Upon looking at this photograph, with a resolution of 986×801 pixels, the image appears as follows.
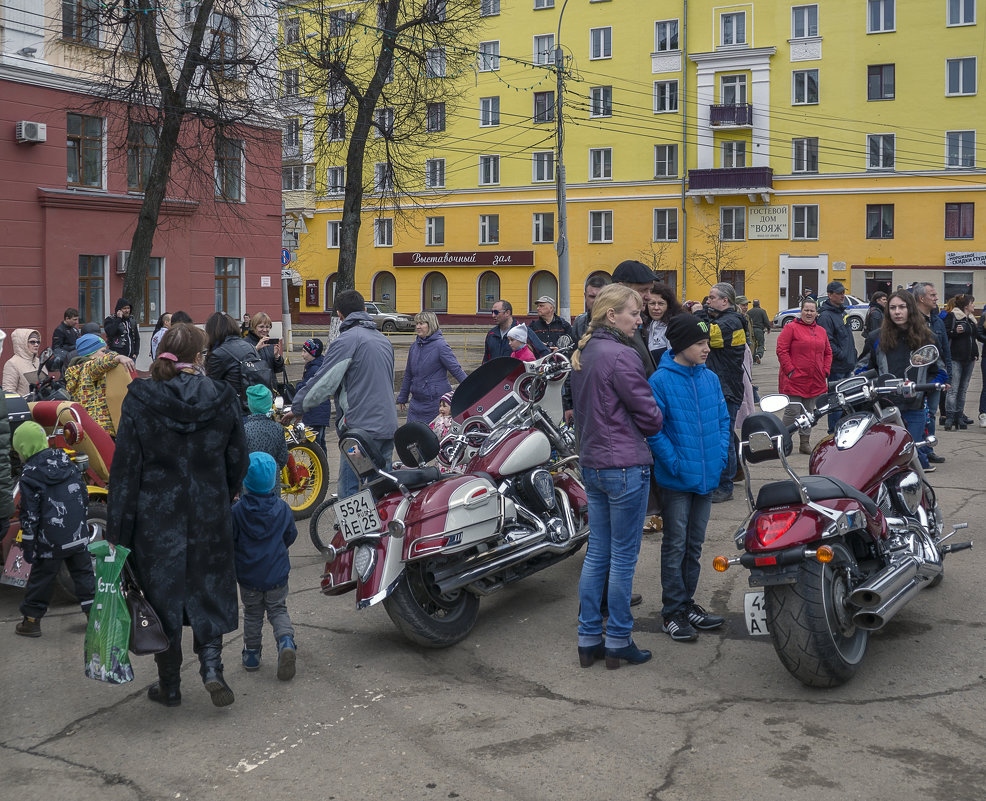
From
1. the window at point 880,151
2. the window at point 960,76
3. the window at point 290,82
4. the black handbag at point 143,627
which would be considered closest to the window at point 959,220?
the window at point 880,151

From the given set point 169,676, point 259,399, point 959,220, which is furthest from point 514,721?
point 959,220

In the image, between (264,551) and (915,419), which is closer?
(264,551)

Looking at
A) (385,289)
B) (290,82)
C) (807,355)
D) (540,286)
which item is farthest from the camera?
(385,289)

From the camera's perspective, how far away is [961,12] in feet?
149

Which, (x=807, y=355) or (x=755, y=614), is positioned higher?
(x=807, y=355)

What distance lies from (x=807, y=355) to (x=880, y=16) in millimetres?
41340

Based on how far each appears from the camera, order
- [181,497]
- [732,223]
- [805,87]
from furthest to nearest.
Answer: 1. [732,223]
2. [805,87]
3. [181,497]

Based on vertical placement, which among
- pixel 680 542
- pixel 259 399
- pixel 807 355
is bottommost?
pixel 680 542

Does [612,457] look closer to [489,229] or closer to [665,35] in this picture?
[665,35]

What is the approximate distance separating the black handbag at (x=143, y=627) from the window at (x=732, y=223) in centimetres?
4678

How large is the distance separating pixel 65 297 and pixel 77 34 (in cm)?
547

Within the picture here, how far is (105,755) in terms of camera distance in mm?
4285

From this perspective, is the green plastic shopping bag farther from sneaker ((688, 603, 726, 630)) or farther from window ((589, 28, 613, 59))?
window ((589, 28, 613, 59))

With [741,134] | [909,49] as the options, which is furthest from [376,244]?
[909,49]
